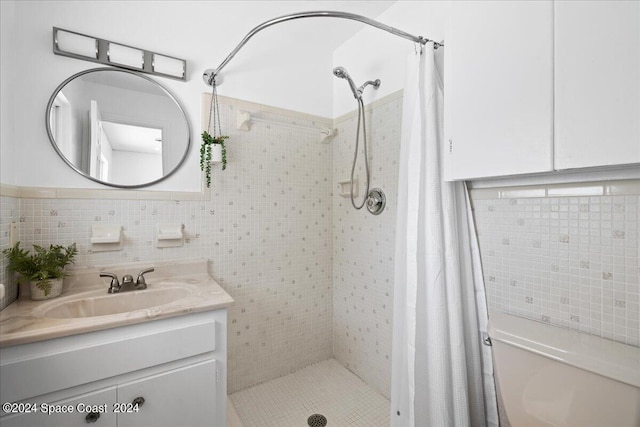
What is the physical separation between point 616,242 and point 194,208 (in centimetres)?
193

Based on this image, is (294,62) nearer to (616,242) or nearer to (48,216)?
(48,216)

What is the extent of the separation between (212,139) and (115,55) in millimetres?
636

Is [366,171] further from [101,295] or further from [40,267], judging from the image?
[40,267]

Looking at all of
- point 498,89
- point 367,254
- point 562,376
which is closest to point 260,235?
point 367,254

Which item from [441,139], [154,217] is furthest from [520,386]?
[154,217]

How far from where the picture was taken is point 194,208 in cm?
174

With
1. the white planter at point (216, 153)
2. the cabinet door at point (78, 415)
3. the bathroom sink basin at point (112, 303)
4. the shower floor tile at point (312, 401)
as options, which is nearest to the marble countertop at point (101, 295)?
the bathroom sink basin at point (112, 303)

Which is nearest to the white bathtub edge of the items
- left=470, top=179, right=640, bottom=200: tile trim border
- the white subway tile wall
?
left=470, top=179, right=640, bottom=200: tile trim border

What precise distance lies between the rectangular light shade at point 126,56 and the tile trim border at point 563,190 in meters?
1.89

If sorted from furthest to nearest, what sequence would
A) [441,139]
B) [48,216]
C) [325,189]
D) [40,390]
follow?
[325,189] < [48,216] < [441,139] < [40,390]

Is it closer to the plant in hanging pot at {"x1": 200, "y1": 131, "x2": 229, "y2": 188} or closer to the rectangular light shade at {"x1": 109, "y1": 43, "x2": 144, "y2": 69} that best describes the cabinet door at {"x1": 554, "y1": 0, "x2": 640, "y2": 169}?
the plant in hanging pot at {"x1": 200, "y1": 131, "x2": 229, "y2": 188}

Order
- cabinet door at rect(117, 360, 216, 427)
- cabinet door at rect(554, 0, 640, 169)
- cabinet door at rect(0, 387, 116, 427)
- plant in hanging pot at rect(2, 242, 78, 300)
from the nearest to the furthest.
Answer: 1. cabinet door at rect(554, 0, 640, 169)
2. cabinet door at rect(0, 387, 116, 427)
3. cabinet door at rect(117, 360, 216, 427)
4. plant in hanging pot at rect(2, 242, 78, 300)

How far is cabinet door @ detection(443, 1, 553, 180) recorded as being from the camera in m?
0.96

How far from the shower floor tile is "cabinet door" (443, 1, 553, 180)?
4.80ft
